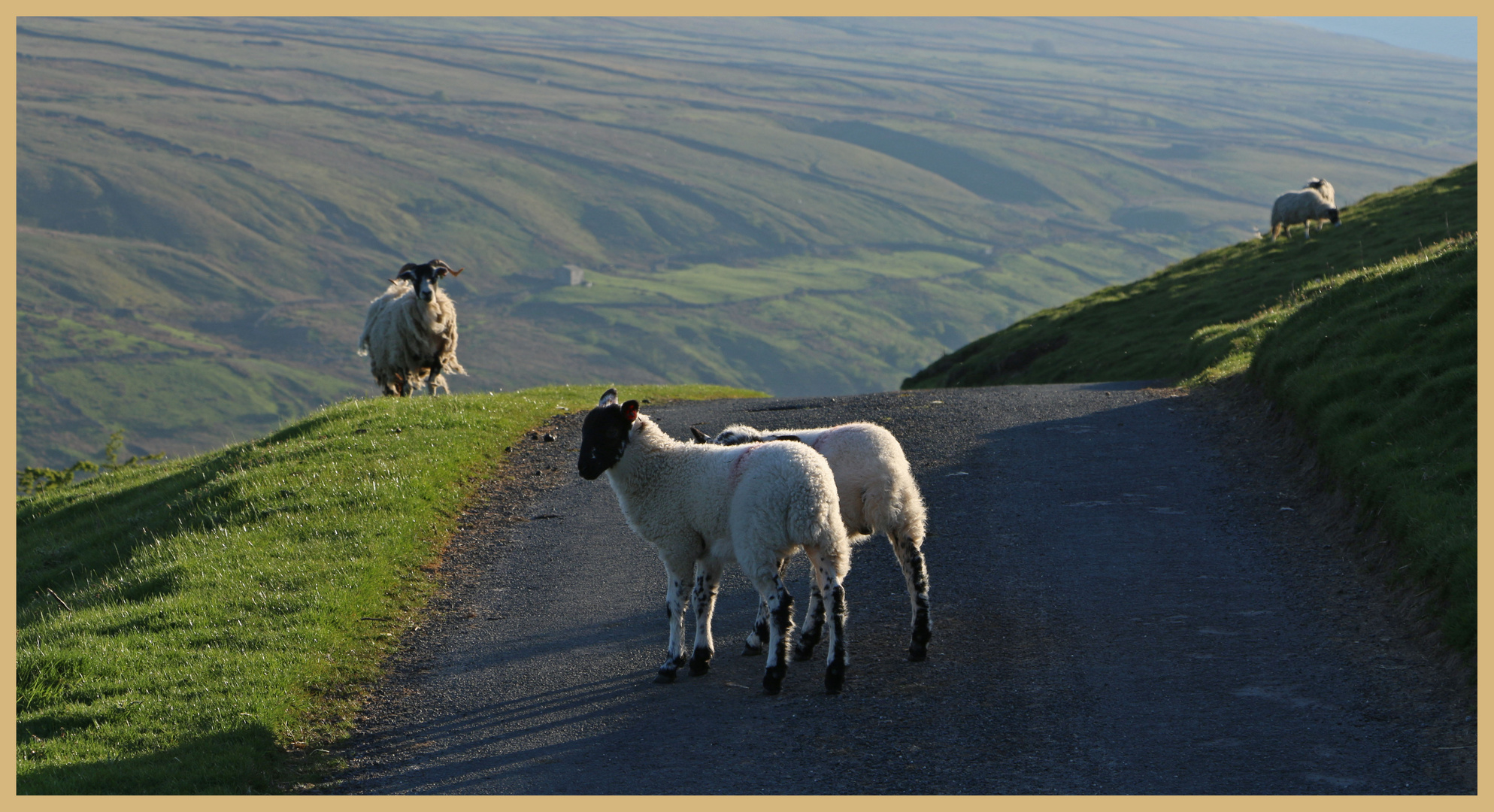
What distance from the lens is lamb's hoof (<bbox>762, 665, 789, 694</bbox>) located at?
9.72 m

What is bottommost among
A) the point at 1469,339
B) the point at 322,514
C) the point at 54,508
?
the point at 54,508

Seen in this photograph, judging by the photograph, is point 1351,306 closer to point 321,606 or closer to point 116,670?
point 321,606

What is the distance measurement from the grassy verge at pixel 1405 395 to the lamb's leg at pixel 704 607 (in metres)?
6.02

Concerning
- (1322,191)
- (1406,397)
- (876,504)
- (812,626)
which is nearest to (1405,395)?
(1406,397)

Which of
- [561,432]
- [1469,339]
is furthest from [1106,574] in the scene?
[561,432]

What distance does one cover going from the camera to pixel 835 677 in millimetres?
9664

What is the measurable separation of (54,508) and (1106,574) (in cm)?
1899

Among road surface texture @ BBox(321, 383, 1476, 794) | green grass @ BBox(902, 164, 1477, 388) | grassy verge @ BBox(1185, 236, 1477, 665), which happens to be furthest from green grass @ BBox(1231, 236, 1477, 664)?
green grass @ BBox(902, 164, 1477, 388)

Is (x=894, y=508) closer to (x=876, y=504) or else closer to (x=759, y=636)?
(x=876, y=504)

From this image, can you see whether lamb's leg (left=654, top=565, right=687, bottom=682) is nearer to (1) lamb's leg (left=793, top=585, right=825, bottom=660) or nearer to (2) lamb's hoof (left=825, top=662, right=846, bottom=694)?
(1) lamb's leg (left=793, top=585, right=825, bottom=660)

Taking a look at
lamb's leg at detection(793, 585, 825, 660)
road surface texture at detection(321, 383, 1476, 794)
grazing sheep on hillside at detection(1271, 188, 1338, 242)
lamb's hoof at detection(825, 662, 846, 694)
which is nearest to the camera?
road surface texture at detection(321, 383, 1476, 794)

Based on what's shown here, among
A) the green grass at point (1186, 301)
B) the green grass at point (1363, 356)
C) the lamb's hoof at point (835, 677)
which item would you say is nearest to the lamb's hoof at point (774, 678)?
the lamb's hoof at point (835, 677)

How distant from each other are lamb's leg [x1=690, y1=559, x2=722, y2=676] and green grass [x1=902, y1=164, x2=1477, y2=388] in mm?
19309

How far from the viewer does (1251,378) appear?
804 inches
